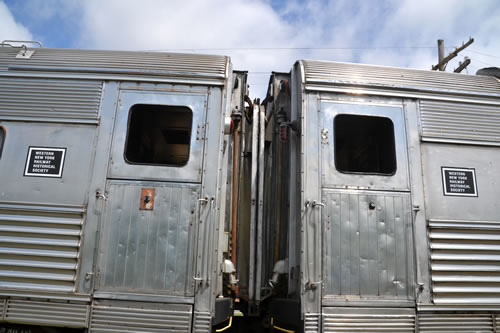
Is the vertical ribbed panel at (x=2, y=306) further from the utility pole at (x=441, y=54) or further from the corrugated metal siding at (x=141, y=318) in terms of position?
the utility pole at (x=441, y=54)

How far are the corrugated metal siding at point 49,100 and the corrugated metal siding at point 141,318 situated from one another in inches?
75.7

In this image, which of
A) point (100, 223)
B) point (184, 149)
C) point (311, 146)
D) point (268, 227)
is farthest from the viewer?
point (184, 149)

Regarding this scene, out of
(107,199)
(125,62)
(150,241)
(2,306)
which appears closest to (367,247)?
(150,241)

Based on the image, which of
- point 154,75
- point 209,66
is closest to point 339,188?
point 209,66

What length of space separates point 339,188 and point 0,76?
3897 millimetres

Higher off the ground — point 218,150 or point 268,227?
point 218,150

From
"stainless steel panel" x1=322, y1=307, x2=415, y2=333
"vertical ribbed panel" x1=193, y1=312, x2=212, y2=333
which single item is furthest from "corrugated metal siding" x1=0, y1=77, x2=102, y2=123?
"stainless steel panel" x1=322, y1=307, x2=415, y2=333

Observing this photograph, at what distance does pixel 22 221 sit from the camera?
11.2ft

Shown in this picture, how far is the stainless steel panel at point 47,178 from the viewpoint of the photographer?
11.4ft

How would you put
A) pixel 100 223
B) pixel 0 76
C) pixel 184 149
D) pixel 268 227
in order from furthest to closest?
pixel 184 149
pixel 268 227
pixel 0 76
pixel 100 223

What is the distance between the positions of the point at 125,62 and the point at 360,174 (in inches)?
112

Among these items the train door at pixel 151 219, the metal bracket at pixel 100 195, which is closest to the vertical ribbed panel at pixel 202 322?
the train door at pixel 151 219

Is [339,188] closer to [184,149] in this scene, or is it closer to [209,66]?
[209,66]

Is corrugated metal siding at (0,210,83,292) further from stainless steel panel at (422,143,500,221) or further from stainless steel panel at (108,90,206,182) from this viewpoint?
stainless steel panel at (422,143,500,221)
